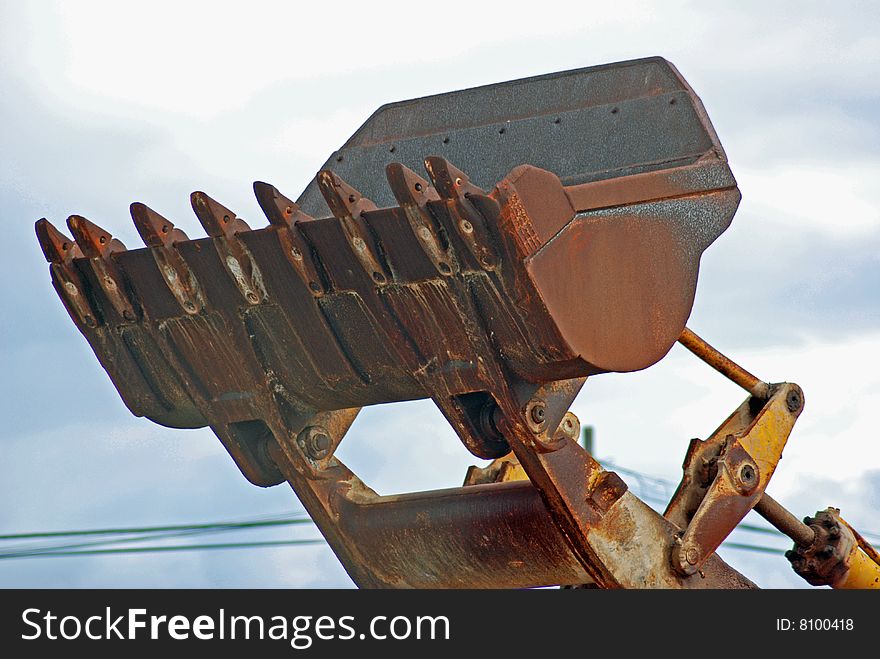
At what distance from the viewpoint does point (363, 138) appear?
22.2 feet

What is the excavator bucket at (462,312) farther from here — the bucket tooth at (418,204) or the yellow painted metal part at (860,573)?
the yellow painted metal part at (860,573)

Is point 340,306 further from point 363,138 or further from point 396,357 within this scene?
point 363,138

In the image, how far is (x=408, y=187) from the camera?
491 cm

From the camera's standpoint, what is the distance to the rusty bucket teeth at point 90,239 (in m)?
5.58

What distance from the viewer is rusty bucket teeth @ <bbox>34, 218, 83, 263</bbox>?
561cm

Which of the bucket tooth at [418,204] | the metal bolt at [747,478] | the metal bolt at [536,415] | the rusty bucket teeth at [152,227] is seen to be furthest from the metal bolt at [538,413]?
the rusty bucket teeth at [152,227]

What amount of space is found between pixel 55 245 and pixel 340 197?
45.1 inches

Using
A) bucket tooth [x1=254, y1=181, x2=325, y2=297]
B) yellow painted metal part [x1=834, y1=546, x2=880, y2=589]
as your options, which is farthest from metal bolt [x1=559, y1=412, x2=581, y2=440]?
bucket tooth [x1=254, y1=181, x2=325, y2=297]

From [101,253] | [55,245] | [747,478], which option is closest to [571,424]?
[747,478]

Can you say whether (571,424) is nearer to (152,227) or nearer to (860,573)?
(860,573)

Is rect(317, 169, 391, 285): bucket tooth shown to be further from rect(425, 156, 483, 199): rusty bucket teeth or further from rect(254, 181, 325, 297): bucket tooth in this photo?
rect(425, 156, 483, 199): rusty bucket teeth

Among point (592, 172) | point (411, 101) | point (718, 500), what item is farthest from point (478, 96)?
point (718, 500)

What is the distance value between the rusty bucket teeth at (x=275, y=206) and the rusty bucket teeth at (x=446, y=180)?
0.52m

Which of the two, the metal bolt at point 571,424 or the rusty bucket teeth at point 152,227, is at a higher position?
the rusty bucket teeth at point 152,227
